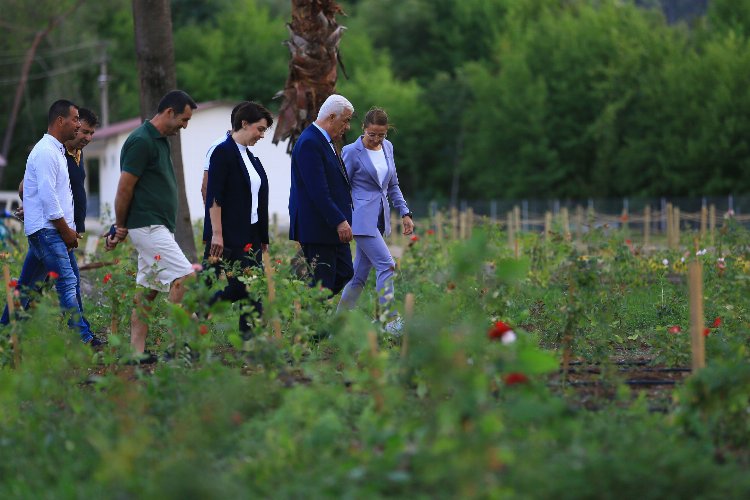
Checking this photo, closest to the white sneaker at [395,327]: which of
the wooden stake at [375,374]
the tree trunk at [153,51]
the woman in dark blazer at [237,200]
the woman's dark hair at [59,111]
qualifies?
the woman in dark blazer at [237,200]

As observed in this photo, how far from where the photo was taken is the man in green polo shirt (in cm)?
711

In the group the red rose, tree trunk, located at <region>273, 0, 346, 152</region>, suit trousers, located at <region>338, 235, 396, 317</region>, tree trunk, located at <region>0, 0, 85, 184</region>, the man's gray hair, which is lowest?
the red rose

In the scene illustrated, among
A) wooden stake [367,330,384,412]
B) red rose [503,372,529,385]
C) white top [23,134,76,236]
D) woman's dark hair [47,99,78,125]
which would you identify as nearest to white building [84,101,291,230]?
woman's dark hair [47,99,78,125]

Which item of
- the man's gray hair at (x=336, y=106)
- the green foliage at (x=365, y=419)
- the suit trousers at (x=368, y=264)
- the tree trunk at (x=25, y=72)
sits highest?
the tree trunk at (x=25, y=72)

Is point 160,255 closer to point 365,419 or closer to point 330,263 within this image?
point 330,263

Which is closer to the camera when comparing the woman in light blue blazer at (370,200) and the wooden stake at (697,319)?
the wooden stake at (697,319)

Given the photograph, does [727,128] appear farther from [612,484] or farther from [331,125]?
[612,484]

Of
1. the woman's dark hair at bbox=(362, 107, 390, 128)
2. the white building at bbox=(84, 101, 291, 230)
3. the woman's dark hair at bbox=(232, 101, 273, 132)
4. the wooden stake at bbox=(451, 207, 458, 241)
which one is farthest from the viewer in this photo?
the white building at bbox=(84, 101, 291, 230)

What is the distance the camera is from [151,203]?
7184 millimetres

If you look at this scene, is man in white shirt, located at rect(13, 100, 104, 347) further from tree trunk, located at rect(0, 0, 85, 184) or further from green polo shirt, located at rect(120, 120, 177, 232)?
tree trunk, located at rect(0, 0, 85, 184)

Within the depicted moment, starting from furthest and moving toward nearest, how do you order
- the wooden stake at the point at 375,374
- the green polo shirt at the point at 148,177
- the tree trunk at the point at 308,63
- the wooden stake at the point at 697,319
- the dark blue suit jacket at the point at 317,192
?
1. the tree trunk at the point at 308,63
2. the dark blue suit jacket at the point at 317,192
3. the green polo shirt at the point at 148,177
4. the wooden stake at the point at 697,319
5. the wooden stake at the point at 375,374

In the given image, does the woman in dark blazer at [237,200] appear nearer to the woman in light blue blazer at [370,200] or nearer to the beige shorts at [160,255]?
the beige shorts at [160,255]

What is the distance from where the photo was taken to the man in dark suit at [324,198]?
783 cm

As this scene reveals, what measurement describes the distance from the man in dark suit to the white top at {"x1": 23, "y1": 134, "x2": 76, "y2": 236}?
154 cm
